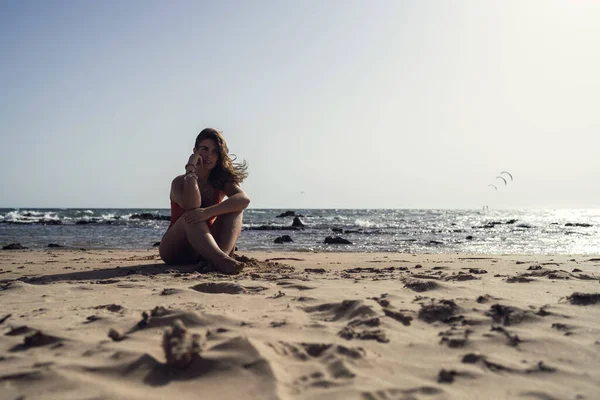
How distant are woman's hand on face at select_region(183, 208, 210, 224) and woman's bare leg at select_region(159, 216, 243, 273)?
0.10 feet

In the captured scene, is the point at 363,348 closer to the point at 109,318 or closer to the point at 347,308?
the point at 347,308

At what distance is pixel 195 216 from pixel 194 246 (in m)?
0.33

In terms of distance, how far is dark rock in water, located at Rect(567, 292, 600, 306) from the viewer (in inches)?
114

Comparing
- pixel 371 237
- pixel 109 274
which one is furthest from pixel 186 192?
pixel 371 237

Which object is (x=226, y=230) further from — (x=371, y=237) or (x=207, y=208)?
(x=371, y=237)

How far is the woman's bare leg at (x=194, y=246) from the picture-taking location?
431cm

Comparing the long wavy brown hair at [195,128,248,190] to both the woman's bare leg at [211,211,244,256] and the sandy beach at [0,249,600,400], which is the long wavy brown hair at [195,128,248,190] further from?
the sandy beach at [0,249,600,400]

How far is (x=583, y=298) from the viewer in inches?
116

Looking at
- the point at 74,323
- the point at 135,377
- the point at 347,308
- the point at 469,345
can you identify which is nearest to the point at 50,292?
the point at 74,323

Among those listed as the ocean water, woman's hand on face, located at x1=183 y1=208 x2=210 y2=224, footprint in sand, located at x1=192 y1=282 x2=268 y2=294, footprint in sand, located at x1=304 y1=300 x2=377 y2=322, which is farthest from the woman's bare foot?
the ocean water

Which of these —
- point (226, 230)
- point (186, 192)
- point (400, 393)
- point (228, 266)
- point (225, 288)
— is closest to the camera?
point (400, 393)

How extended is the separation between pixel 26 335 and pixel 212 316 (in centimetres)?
91

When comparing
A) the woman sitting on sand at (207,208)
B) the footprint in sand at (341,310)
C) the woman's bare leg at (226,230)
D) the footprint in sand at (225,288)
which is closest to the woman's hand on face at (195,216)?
the woman sitting on sand at (207,208)

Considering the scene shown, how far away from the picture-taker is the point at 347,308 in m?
2.61
